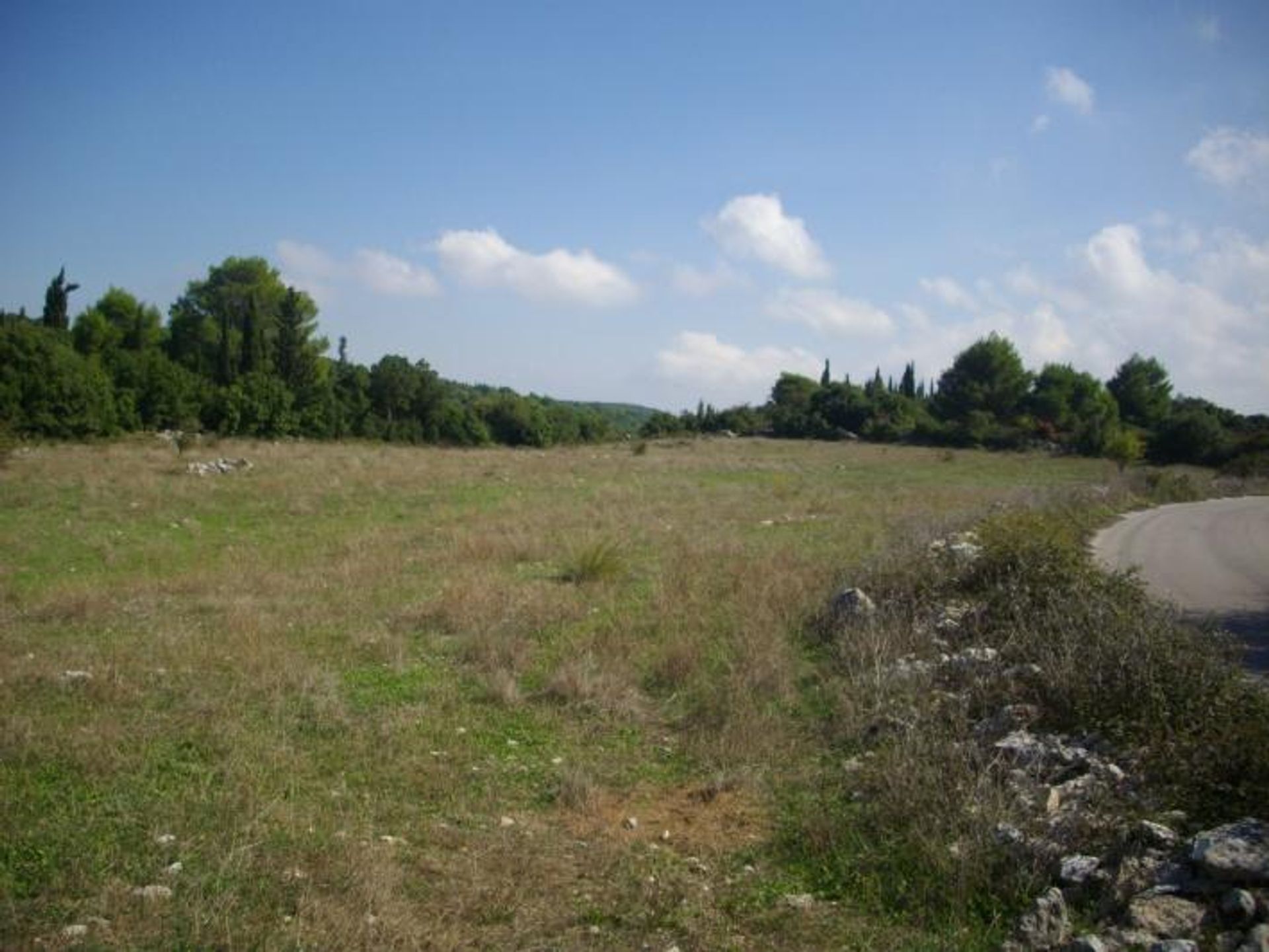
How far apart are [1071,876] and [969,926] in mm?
663

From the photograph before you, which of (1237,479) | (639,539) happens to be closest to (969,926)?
(639,539)

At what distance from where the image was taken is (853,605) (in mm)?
10266

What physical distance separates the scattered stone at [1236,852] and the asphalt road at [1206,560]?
14.8ft

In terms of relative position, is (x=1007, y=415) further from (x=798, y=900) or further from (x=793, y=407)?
(x=798, y=900)

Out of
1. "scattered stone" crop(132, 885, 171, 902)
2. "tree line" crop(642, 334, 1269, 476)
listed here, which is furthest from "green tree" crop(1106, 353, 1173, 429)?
"scattered stone" crop(132, 885, 171, 902)

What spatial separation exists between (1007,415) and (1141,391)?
16.0 metres

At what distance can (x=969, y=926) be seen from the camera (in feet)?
14.3

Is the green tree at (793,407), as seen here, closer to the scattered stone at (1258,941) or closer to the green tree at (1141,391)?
the green tree at (1141,391)

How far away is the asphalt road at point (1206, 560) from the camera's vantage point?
1021 cm

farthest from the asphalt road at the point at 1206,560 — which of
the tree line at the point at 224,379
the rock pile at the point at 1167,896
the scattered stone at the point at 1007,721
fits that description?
the tree line at the point at 224,379

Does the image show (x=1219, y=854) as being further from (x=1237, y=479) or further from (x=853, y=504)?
(x=1237, y=479)

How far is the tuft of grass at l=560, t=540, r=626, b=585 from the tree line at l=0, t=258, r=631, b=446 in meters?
34.0

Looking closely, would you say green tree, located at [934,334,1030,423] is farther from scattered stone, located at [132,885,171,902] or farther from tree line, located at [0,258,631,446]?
scattered stone, located at [132,885,171,902]

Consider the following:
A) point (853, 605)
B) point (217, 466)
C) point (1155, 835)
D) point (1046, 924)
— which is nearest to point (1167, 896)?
point (1155, 835)
